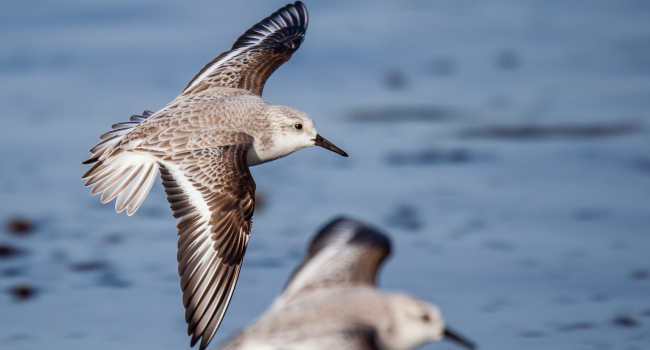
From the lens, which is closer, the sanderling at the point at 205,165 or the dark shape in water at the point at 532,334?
the sanderling at the point at 205,165

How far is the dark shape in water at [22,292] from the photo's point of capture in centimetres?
579

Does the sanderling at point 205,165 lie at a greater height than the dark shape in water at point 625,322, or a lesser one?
lesser

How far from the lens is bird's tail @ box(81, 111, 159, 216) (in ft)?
15.3

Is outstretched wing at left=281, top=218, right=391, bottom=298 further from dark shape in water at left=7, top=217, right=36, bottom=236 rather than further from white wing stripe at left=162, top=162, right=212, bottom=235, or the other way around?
dark shape in water at left=7, top=217, right=36, bottom=236

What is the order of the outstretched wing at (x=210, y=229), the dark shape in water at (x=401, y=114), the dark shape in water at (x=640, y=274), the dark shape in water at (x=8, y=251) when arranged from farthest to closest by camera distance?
the dark shape in water at (x=401, y=114) < the dark shape in water at (x=8, y=251) < the dark shape in water at (x=640, y=274) < the outstretched wing at (x=210, y=229)

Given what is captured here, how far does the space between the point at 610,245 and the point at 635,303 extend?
0.65 metres

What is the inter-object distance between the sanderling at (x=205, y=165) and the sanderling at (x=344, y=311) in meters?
0.30

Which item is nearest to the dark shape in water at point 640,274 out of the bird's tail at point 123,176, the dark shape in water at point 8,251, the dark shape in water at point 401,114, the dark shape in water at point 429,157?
the dark shape in water at point 429,157

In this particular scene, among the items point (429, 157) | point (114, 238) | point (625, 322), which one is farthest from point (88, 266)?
point (625, 322)

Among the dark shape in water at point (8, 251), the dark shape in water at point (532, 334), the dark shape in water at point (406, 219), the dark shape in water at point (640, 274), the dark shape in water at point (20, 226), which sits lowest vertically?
the dark shape in water at point (8, 251)

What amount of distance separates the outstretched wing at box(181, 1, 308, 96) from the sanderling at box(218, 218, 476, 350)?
1.23 m

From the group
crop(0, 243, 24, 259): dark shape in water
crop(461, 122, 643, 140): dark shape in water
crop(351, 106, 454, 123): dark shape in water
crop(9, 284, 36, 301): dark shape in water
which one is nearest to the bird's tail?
crop(9, 284, 36, 301): dark shape in water

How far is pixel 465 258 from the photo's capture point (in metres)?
6.20

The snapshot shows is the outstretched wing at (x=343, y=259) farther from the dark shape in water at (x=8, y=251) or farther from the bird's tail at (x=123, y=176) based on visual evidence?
the dark shape in water at (x=8, y=251)
